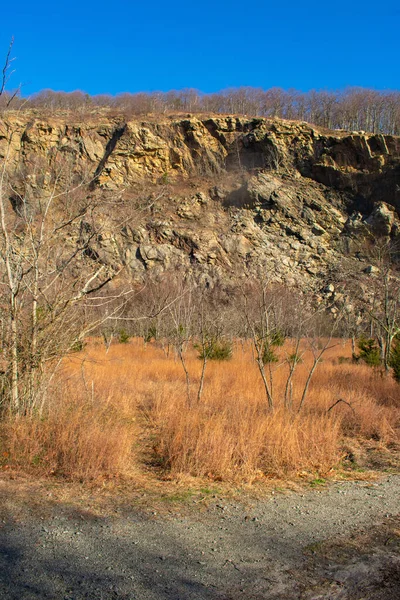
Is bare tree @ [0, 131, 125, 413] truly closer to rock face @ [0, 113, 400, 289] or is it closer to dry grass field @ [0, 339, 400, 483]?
dry grass field @ [0, 339, 400, 483]

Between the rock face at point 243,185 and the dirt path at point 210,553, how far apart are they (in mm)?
37349

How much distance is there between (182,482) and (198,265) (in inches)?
1540

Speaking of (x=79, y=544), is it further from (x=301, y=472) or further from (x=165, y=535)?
(x=301, y=472)

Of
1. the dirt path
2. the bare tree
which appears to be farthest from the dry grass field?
the dirt path

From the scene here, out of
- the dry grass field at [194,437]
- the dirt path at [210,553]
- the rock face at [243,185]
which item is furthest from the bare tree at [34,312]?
the rock face at [243,185]

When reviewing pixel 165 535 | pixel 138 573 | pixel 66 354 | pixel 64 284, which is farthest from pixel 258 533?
pixel 64 284

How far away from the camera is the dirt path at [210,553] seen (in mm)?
2965

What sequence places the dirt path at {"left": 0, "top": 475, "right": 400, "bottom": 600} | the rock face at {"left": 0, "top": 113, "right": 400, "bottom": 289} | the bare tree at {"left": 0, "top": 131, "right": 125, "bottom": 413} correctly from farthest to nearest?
1. the rock face at {"left": 0, "top": 113, "right": 400, "bottom": 289}
2. the bare tree at {"left": 0, "top": 131, "right": 125, "bottom": 413}
3. the dirt path at {"left": 0, "top": 475, "right": 400, "bottom": 600}

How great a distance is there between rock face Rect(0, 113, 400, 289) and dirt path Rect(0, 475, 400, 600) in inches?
1470

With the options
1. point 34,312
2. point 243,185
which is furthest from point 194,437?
point 243,185

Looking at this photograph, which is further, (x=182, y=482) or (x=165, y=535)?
(x=182, y=482)

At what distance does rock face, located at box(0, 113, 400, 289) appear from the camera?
4475 centimetres

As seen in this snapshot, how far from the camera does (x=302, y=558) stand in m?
3.43

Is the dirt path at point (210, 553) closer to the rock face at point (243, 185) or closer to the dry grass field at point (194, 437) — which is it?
the dry grass field at point (194, 437)
